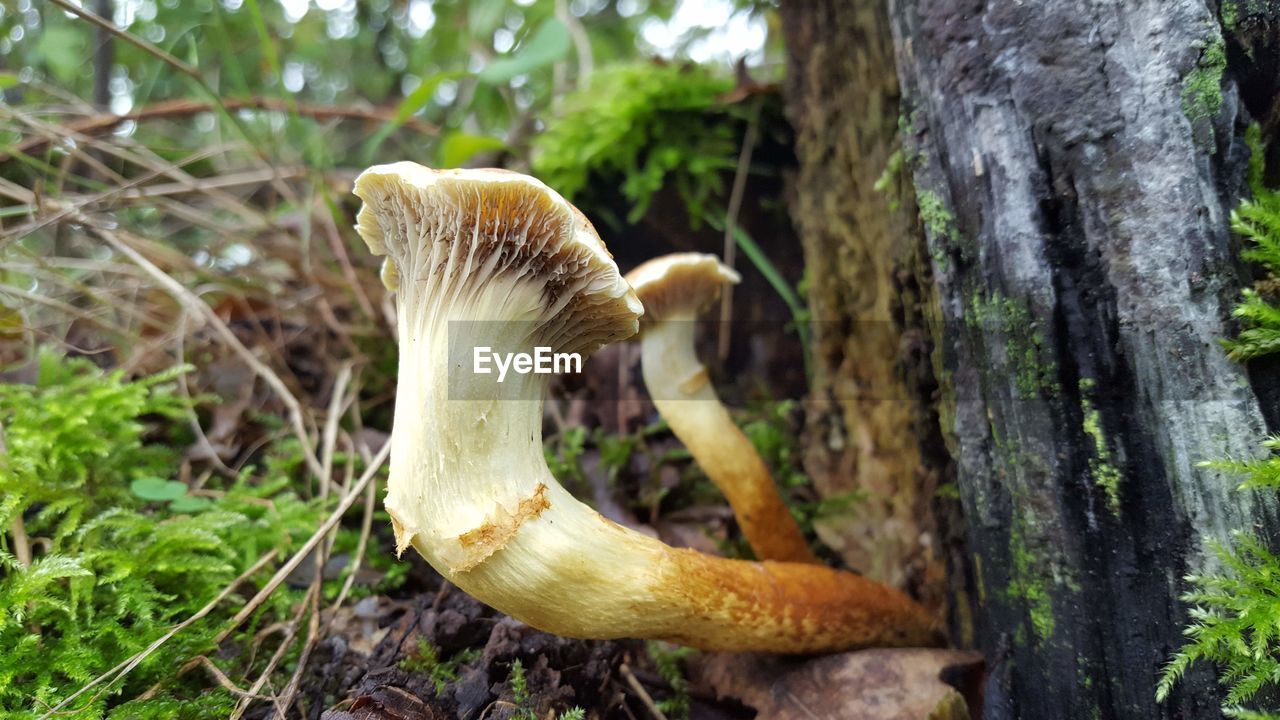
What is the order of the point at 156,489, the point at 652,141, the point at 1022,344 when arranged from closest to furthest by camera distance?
the point at 1022,344 → the point at 156,489 → the point at 652,141

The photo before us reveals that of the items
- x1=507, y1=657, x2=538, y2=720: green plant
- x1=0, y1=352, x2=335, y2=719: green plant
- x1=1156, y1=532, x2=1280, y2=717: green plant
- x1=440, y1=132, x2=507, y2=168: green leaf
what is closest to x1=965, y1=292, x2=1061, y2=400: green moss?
x1=1156, y1=532, x2=1280, y2=717: green plant

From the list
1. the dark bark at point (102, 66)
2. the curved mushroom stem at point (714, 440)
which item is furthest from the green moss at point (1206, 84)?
the dark bark at point (102, 66)

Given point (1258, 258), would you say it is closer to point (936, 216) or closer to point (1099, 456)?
point (1099, 456)

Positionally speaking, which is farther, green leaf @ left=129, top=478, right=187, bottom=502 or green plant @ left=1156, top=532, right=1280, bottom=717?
green leaf @ left=129, top=478, right=187, bottom=502

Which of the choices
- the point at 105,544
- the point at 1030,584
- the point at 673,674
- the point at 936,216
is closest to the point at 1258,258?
the point at 936,216

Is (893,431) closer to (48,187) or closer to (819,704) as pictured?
(819,704)

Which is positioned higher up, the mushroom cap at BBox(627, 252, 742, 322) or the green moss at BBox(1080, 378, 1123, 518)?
the mushroom cap at BBox(627, 252, 742, 322)

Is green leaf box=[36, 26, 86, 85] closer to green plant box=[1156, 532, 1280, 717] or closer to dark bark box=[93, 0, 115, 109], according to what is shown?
dark bark box=[93, 0, 115, 109]
